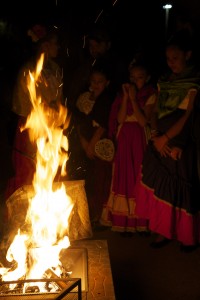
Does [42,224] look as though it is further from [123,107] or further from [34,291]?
[123,107]

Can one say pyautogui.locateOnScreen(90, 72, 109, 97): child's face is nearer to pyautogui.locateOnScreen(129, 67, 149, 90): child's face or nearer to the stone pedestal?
pyautogui.locateOnScreen(129, 67, 149, 90): child's face

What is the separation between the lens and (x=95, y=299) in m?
2.81

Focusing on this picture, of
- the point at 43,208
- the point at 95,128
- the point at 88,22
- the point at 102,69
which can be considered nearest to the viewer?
the point at 43,208

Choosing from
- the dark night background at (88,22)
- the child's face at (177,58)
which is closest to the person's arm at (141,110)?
the child's face at (177,58)

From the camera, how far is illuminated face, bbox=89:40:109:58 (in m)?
4.70

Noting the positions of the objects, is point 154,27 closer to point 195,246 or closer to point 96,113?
point 96,113

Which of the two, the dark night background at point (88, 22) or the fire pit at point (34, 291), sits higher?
the dark night background at point (88, 22)

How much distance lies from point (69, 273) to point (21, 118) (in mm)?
2106

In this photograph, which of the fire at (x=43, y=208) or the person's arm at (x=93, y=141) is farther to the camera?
the person's arm at (x=93, y=141)

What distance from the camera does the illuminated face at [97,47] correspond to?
4.70 meters

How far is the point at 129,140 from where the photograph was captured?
15.2 feet

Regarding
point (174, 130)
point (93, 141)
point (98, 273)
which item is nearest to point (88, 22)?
point (93, 141)

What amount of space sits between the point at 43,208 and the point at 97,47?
2.11m

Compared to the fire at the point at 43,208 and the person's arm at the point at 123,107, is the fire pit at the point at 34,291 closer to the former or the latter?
the fire at the point at 43,208
